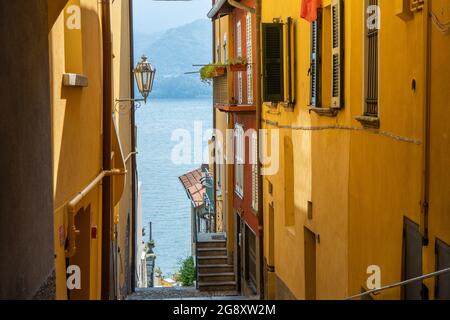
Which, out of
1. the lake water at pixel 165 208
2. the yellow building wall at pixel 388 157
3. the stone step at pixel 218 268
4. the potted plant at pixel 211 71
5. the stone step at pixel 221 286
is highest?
the potted plant at pixel 211 71

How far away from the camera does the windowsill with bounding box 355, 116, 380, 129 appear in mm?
8500

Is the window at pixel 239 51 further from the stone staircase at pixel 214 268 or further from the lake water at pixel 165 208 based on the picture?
the lake water at pixel 165 208

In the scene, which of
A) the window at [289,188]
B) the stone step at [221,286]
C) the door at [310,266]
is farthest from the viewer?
the stone step at [221,286]

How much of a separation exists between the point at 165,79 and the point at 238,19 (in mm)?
176014

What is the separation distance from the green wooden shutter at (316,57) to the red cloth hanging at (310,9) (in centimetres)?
8

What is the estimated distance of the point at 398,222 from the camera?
788 centimetres

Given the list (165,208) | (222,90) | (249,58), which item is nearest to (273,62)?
(249,58)

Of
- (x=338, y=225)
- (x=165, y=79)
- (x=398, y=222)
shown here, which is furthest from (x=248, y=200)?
(x=165, y=79)

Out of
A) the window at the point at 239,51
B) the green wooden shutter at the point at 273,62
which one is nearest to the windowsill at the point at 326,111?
the green wooden shutter at the point at 273,62

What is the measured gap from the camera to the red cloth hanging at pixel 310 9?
441 inches

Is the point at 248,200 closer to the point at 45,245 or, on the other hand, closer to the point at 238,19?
the point at 238,19

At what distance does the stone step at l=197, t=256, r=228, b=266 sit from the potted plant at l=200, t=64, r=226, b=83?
4.84 meters

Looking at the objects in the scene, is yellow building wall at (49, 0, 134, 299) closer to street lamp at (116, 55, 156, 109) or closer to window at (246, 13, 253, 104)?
street lamp at (116, 55, 156, 109)

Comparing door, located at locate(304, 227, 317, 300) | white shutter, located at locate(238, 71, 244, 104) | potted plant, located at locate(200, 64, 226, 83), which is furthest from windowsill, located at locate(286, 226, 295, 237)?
potted plant, located at locate(200, 64, 226, 83)
